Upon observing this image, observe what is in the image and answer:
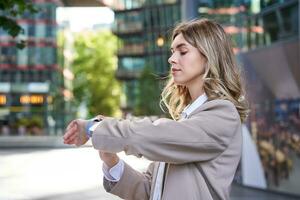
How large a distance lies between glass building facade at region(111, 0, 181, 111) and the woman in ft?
239

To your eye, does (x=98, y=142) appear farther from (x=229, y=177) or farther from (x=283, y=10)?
(x=283, y=10)

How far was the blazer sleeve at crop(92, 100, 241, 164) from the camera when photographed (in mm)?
2020

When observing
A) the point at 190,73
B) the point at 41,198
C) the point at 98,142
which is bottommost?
the point at 41,198

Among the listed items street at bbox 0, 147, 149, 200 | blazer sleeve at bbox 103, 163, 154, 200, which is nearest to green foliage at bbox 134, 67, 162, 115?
street at bbox 0, 147, 149, 200

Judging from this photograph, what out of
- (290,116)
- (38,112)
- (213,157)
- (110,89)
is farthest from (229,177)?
(110,89)

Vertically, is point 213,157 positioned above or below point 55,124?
above

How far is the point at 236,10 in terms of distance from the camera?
1636 centimetres

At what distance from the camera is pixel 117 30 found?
86.1 meters

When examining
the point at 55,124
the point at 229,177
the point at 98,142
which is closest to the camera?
the point at 98,142

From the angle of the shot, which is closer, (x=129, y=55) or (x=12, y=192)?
(x=12, y=192)

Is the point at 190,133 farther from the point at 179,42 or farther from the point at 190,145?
the point at 179,42

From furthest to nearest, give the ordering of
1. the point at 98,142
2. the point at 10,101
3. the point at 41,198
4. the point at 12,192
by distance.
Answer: the point at 10,101 < the point at 12,192 < the point at 41,198 < the point at 98,142

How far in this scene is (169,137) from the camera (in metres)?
2.04

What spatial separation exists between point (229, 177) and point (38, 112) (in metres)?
54.5
